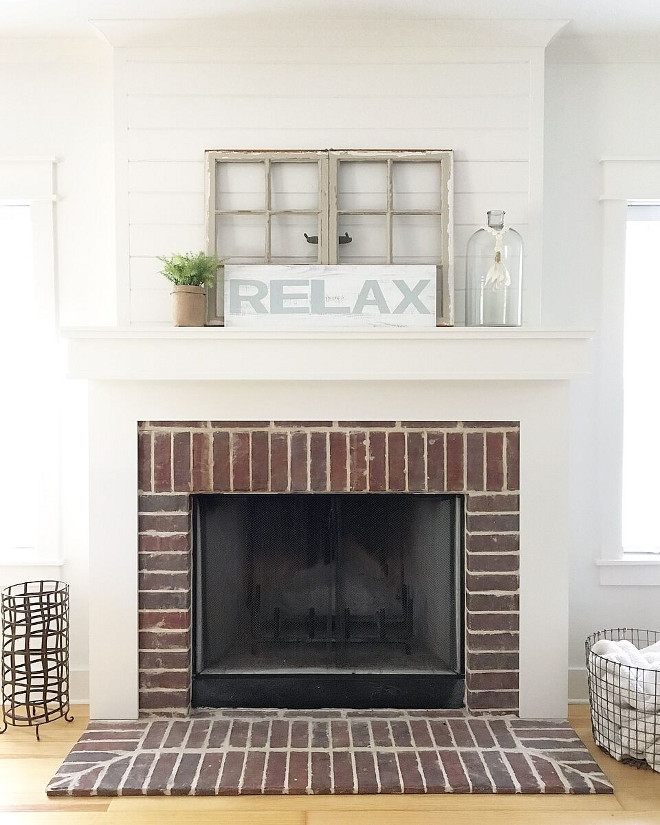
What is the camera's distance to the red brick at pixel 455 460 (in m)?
2.59

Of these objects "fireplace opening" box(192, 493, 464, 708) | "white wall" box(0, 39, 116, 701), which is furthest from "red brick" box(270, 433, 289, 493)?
"white wall" box(0, 39, 116, 701)

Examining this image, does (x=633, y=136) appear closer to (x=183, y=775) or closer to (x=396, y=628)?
(x=396, y=628)

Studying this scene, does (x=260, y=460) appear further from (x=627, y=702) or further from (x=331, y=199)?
(x=627, y=702)

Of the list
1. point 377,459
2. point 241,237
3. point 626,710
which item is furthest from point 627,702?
point 241,237

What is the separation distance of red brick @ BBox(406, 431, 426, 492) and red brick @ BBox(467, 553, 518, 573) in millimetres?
322

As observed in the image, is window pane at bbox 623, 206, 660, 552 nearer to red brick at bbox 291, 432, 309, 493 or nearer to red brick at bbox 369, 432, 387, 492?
red brick at bbox 369, 432, 387, 492

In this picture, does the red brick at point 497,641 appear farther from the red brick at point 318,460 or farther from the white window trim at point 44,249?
the white window trim at point 44,249

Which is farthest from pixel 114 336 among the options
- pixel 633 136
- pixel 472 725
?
pixel 633 136

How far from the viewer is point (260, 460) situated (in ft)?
8.48

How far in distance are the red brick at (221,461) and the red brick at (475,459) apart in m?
0.83

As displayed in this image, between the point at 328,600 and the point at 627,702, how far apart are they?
1.05m

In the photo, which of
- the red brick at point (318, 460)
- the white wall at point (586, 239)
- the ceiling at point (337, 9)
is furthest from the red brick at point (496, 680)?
the ceiling at point (337, 9)

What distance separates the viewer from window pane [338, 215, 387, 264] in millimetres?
2646

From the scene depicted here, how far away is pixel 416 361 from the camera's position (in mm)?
2396
